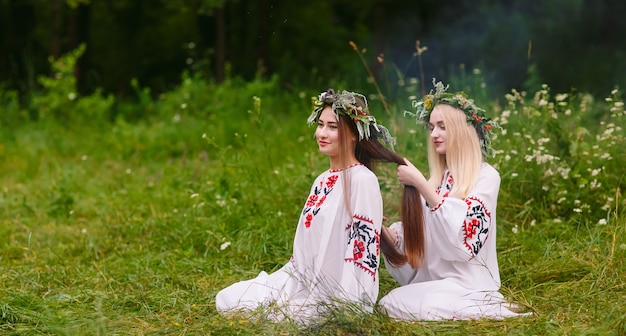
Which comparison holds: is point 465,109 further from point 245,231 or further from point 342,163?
point 245,231

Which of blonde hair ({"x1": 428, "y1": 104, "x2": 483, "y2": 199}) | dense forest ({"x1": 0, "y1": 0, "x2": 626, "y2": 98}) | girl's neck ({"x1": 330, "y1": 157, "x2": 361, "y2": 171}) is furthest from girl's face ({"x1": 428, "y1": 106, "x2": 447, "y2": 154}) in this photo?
dense forest ({"x1": 0, "y1": 0, "x2": 626, "y2": 98})

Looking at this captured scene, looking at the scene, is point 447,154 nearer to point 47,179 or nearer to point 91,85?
point 47,179

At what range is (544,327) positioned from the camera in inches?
141

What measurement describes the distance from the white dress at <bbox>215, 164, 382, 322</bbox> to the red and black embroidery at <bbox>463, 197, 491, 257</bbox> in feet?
1.38

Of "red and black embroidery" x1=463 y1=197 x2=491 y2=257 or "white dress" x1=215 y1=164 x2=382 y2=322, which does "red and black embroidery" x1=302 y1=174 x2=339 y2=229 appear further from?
"red and black embroidery" x1=463 y1=197 x2=491 y2=257

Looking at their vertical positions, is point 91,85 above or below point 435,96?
below

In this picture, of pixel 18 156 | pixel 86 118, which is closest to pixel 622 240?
pixel 18 156

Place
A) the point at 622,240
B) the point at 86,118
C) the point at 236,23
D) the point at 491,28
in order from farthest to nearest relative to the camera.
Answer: the point at 236,23 → the point at 491,28 → the point at 86,118 → the point at 622,240

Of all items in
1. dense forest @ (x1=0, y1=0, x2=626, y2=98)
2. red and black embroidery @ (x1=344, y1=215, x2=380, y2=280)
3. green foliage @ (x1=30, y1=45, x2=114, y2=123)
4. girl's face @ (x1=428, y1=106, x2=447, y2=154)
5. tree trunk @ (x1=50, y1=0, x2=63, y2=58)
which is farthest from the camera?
tree trunk @ (x1=50, y1=0, x2=63, y2=58)

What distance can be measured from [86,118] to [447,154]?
687 centimetres

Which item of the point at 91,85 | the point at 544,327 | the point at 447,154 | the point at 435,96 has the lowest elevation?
the point at 91,85

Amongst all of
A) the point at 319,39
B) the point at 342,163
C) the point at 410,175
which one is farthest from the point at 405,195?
the point at 319,39

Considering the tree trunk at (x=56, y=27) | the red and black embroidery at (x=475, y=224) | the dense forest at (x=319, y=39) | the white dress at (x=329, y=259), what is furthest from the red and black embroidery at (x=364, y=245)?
the tree trunk at (x=56, y=27)

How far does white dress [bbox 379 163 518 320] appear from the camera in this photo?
12.3 ft
